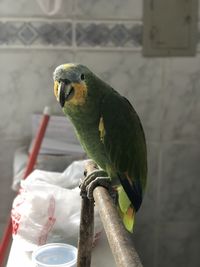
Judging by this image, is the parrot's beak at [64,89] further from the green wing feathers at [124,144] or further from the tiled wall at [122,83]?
the tiled wall at [122,83]

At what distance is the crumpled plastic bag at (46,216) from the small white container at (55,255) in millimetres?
58

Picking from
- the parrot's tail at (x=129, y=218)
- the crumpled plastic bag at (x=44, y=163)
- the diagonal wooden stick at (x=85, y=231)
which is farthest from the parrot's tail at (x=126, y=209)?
the crumpled plastic bag at (x=44, y=163)

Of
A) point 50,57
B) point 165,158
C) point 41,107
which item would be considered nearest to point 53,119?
point 41,107

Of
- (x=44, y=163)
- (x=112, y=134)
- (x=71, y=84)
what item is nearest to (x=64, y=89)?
(x=71, y=84)

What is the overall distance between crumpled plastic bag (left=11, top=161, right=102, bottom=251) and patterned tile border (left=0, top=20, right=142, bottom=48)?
1.40ft

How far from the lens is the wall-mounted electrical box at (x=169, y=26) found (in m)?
1.18

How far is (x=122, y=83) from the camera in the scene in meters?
1.23

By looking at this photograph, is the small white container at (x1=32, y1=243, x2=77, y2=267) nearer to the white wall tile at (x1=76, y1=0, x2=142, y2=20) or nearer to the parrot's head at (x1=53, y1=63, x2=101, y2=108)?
→ the parrot's head at (x1=53, y1=63, x2=101, y2=108)

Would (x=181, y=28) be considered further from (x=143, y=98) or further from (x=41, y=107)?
(x=41, y=107)

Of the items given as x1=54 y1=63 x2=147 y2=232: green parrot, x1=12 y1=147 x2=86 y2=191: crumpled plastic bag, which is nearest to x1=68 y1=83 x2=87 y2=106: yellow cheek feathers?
x1=54 y1=63 x2=147 y2=232: green parrot

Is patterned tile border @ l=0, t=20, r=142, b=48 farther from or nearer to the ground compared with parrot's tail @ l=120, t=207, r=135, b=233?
farther from the ground

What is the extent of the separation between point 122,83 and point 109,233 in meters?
0.76

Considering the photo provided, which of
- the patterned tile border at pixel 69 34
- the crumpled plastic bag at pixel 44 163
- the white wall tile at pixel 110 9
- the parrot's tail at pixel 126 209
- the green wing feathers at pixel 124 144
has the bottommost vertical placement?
the crumpled plastic bag at pixel 44 163

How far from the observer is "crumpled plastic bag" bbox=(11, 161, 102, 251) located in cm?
90
